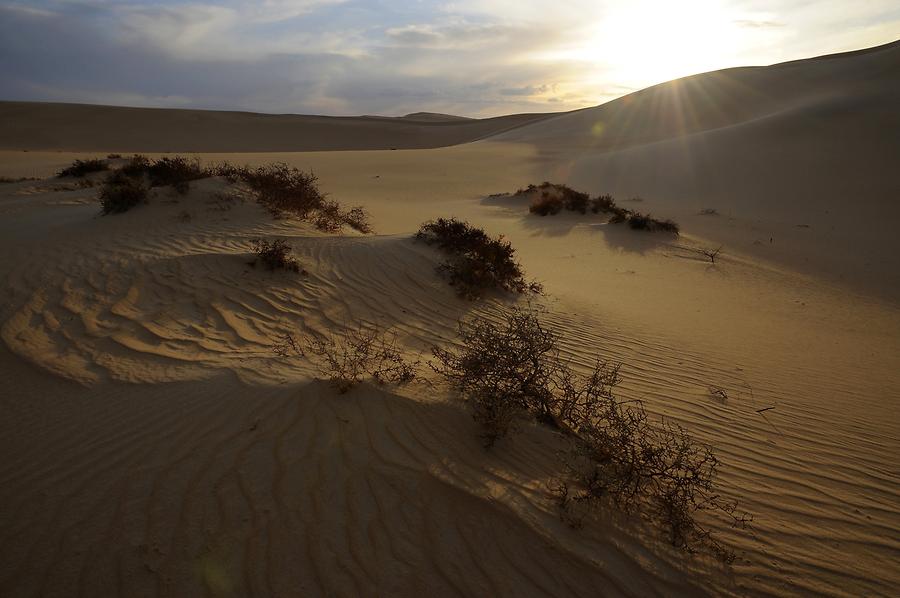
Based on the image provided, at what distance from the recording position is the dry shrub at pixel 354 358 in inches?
158

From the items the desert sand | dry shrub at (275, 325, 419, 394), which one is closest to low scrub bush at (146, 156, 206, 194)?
the desert sand

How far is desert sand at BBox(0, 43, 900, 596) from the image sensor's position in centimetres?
267

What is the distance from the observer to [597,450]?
3330 millimetres

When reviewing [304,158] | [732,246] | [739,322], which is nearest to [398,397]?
[739,322]

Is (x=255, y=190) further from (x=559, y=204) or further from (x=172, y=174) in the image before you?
(x=559, y=204)

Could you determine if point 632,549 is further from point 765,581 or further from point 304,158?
point 304,158

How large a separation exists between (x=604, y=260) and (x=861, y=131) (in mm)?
18319

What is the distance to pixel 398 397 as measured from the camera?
384 cm

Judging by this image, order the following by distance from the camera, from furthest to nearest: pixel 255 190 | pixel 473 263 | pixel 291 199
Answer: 1. pixel 255 190
2. pixel 291 199
3. pixel 473 263

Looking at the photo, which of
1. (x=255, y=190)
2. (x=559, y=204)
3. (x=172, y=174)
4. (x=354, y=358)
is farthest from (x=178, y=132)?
(x=354, y=358)

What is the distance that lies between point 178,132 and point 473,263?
54391 millimetres

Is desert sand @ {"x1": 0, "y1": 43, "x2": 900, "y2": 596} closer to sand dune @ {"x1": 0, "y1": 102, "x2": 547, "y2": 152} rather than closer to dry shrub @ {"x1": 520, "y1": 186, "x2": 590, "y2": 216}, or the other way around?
dry shrub @ {"x1": 520, "y1": 186, "x2": 590, "y2": 216}

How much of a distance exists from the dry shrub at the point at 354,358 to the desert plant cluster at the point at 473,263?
222 cm

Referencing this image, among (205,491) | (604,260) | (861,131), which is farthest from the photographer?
(861,131)
